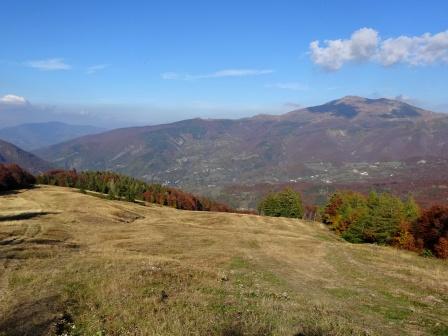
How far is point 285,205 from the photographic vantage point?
151m

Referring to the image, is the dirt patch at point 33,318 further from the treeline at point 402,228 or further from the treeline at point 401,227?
the treeline at point 402,228

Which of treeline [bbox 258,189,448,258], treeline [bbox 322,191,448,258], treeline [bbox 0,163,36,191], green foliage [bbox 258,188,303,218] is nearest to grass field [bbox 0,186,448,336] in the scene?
treeline [bbox 258,189,448,258]

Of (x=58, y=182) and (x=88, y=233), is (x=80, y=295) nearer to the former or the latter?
(x=88, y=233)

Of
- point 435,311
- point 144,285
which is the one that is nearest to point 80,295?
point 144,285

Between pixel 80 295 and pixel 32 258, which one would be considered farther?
pixel 32 258

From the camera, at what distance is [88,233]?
5494 cm

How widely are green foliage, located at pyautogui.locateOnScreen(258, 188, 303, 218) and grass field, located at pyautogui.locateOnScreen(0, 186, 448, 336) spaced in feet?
299

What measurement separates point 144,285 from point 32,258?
1399 centimetres

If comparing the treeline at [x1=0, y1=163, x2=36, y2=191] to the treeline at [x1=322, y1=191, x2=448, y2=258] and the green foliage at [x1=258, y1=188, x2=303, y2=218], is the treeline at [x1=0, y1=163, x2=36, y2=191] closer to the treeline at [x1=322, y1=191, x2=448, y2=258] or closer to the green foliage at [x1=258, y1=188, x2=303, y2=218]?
the green foliage at [x1=258, y1=188, x2=303, y2=218]

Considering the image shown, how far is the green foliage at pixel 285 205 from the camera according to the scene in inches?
5881

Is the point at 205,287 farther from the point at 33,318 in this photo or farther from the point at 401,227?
the point at 401,227

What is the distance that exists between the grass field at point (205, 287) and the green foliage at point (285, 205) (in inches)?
3593

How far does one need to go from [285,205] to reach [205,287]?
128m

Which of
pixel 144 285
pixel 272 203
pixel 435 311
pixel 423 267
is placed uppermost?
pixel 144 285
